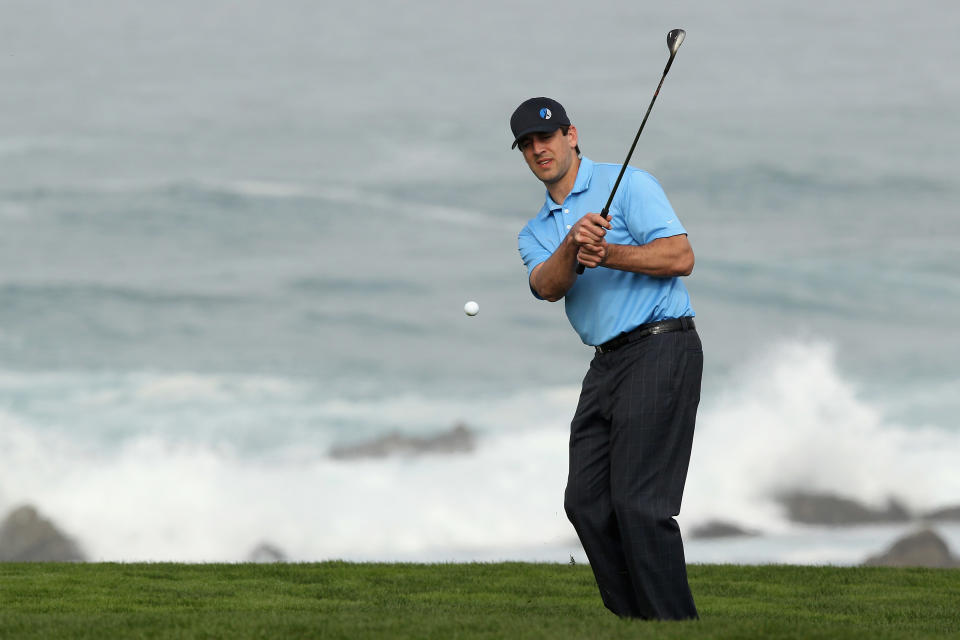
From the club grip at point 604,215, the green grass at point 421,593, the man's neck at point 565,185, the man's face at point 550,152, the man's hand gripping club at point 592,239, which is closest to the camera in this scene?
the man's hand gripping club at point 592,239

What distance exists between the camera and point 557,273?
691 cm

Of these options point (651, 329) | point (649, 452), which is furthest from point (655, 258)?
point (649, 452)

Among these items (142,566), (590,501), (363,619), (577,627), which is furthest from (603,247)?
(142,566)

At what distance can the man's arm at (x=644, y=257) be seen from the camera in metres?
6.58

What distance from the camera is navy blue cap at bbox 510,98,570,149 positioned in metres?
6.93

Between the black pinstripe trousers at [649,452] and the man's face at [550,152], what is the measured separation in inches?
40.7

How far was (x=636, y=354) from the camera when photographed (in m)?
6.79

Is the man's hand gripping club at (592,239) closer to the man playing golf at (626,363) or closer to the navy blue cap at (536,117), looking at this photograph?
the man playing golf at (626,363)

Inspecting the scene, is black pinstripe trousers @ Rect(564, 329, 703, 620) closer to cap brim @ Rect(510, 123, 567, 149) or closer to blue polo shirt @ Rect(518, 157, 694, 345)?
blue polo shirt @ Rect(518, 157, 694, 345)

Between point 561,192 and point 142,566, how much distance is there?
8.70 meters

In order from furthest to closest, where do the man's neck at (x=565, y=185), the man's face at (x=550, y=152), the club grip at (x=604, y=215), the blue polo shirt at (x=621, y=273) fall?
the man's neck at (x=565, y=185) < the man's face at (x=550, y=152) < the blue polo shirt at (x=621, y=273) < the club grip at (x=604, y=215)

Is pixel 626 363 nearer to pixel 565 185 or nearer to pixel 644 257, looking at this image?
pixel 644 257

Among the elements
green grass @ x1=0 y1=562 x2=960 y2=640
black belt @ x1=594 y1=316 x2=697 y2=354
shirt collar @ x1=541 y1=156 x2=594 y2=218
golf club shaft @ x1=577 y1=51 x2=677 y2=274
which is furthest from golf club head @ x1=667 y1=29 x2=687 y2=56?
green grass @ x1=0 y1=562 x2=960 y2=640

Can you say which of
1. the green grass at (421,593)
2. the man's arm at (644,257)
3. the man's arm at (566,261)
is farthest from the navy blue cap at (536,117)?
the green grass at (421,593)
